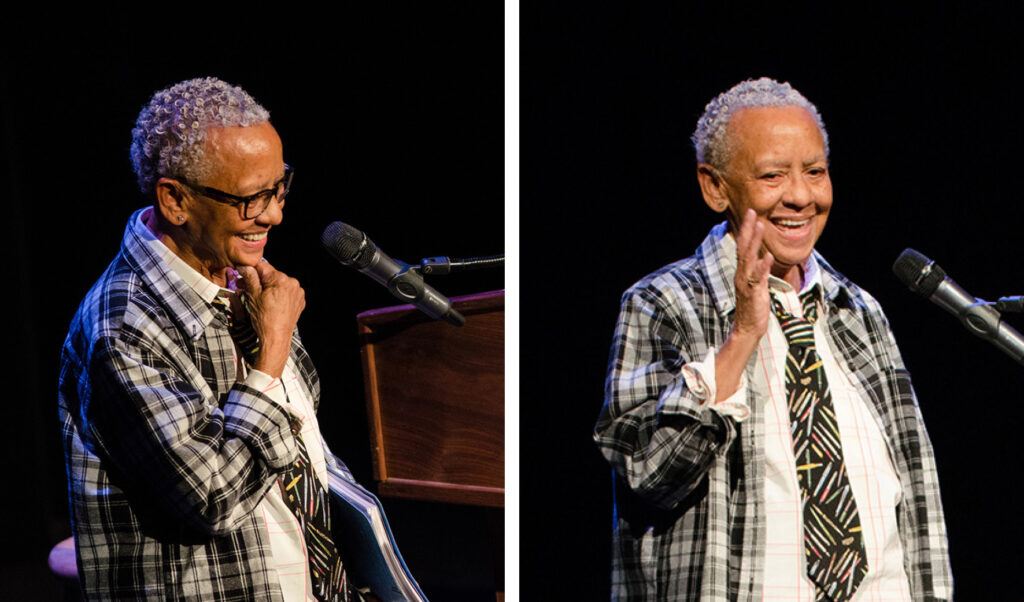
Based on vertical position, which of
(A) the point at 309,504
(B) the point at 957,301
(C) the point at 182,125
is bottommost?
(A) the point at 309,504

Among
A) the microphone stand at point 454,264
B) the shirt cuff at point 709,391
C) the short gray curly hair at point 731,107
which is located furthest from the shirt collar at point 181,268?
the short gray curly hair at point 731,107

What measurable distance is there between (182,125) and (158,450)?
69 cm

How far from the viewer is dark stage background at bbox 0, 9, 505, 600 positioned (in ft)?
8.18

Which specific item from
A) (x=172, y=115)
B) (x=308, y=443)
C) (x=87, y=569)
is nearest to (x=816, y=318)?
(x=308, y=443)

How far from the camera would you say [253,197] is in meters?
2.23

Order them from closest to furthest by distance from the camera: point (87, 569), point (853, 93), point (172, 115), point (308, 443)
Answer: point (87, 569), point (172, 115), point (308, 443), point (853, 93)

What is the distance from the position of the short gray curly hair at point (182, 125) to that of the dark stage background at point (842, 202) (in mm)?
872

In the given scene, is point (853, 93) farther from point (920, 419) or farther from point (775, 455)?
point (775, 455)

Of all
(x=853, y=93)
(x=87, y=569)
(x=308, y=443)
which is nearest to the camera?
(x=87, y=569)

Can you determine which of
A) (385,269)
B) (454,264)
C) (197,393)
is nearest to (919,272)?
(454,264)

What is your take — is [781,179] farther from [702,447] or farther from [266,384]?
[266,384]

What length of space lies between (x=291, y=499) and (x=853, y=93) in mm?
1723

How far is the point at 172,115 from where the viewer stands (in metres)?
2.20

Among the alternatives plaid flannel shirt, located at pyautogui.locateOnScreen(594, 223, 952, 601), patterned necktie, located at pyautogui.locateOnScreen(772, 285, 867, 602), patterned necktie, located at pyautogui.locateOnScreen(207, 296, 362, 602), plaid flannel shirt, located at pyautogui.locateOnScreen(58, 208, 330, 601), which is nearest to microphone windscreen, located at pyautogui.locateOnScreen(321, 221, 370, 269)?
patterned necktie, located at pyautogui.locateOnScreen(207, 296, 362, 602)
